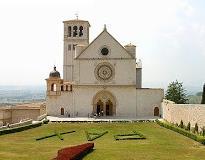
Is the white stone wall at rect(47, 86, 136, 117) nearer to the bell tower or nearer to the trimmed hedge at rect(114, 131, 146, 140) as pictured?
the bell tower

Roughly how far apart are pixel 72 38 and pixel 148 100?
15.8m

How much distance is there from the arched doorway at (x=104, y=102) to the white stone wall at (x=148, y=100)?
3.31 m

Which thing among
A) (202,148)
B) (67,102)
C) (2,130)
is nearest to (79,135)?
(2,130)

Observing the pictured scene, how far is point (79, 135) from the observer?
4403cm

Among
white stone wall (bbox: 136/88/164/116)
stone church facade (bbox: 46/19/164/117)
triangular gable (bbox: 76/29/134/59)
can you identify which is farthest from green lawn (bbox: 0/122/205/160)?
triangular gable (bbox: 76/29/134/59)

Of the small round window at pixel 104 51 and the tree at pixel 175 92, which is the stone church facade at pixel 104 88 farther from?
the tree at pixel 175 92

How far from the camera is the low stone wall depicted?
4138 cm

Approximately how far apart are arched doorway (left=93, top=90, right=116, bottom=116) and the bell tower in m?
8.60

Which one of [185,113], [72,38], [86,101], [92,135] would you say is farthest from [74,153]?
[72,38]

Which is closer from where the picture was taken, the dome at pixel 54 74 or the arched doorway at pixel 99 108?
the arched doorway at pixel 99 108

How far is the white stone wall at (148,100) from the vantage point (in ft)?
206

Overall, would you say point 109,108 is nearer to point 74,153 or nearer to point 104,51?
point 104,51

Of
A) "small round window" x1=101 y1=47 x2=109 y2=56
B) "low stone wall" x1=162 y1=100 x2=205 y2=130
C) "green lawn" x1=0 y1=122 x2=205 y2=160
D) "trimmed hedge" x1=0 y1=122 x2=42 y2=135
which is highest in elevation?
"small round window" x1=101 y1=47 x2=109 y2=56

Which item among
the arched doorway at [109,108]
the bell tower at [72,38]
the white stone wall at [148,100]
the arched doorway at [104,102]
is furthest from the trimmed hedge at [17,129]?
the bell tower at [72,38]
